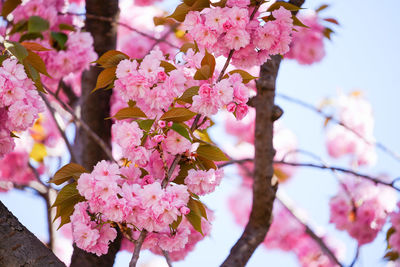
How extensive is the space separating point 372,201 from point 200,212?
5.27ft

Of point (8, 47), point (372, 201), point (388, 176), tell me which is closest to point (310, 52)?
point (388, 176)

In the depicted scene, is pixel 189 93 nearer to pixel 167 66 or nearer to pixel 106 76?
pixel 167 66

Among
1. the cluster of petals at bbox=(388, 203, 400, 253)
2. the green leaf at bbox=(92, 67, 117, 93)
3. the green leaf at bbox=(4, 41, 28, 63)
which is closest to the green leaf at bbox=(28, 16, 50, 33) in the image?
the green leaf at bbox=(4, 41, 28, 63)

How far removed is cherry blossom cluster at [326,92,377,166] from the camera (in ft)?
15.7

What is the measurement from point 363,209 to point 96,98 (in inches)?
54.7

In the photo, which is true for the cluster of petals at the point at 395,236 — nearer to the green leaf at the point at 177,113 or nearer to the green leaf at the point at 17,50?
the green leaf at the point at 177,113

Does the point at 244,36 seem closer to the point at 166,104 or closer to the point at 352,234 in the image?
the point at 166,104

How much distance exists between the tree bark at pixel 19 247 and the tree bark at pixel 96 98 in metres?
0.80

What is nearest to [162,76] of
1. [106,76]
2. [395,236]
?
[106,76]

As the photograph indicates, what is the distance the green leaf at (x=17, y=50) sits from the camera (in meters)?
1.23

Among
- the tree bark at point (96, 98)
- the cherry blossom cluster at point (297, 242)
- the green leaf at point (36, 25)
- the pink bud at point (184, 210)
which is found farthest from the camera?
the cherry blossom cluster at point (297, 242)

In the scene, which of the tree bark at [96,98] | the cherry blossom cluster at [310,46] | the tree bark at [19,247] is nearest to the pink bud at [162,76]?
the tree bark at [19,247]

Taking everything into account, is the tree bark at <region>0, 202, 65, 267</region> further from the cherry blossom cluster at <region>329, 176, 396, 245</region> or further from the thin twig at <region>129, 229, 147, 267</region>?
the cherry blossom cluster at <region>329, 176, 396, 245</region>

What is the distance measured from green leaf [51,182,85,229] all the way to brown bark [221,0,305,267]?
0.75 metres
